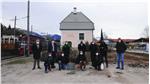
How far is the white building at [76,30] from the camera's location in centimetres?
5075

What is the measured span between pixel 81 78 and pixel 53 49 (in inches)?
145

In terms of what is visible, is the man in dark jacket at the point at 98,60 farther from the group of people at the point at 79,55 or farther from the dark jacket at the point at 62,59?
the dark jacket at the point at 62,59

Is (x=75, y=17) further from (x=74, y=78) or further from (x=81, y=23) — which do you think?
(x=74, y=78)

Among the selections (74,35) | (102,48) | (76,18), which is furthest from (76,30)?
(102,48)

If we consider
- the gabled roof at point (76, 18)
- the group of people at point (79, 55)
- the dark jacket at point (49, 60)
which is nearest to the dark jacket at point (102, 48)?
the group of people at point (79, 55)

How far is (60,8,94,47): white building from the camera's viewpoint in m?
50.8

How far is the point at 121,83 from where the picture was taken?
11383mm

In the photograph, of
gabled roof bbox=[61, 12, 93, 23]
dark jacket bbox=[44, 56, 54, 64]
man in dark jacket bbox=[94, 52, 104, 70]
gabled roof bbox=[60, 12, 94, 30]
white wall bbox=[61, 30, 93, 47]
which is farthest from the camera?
gabled roof bbox=[61, 12, 93, 23]

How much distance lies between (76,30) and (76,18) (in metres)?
2.21

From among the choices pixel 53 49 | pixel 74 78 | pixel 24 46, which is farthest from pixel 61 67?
pixel 24 46

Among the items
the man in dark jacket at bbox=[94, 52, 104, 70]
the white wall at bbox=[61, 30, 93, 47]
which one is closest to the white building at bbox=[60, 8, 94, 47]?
the white wall at bbox=[61, 30, 93, 47]

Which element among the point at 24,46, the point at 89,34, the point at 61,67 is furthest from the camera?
the point at 89,34

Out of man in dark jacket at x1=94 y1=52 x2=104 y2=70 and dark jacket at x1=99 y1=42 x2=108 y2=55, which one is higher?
dark jacket at x1=99 y1=42 x2=108 y2=55

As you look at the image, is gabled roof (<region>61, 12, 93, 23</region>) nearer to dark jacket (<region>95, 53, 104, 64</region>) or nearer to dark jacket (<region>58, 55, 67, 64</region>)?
dark jacket (<region>95, 53, 104, 64</region>)
